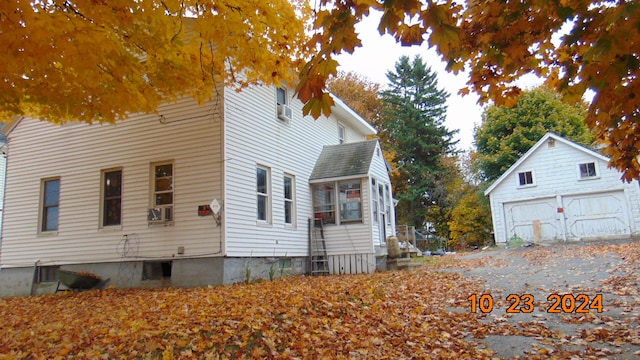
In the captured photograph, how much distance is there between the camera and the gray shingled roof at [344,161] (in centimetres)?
1499

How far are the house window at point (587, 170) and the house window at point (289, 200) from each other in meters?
17.2

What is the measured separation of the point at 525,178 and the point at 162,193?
20699 mm

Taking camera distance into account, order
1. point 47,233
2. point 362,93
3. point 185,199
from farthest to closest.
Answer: point 362,93, point 47,233, point 185,199

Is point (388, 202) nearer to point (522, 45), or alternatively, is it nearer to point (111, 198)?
point (111, 198)

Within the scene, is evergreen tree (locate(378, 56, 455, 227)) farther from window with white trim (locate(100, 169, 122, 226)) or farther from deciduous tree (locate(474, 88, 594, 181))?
window with white trim (locate(100, 169, 122, 226))

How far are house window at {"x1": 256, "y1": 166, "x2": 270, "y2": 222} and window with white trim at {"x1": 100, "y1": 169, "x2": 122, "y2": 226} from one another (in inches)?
152

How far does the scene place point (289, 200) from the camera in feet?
46.4

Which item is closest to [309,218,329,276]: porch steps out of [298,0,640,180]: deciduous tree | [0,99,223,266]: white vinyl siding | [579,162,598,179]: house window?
[0,99,223,266]: white vinyl siding

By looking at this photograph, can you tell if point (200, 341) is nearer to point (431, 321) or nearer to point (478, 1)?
point (431, 321)

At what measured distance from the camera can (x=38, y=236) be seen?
43.3ft

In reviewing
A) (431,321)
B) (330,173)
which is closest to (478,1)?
(431,321)

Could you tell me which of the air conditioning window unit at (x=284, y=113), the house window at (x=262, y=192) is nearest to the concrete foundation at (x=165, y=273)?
the house window at (x=262, y=192)

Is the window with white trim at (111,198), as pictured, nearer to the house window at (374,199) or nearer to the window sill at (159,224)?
the window sill at (159,224)

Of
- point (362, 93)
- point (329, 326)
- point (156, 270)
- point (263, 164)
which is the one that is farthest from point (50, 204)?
point (362, 93)
